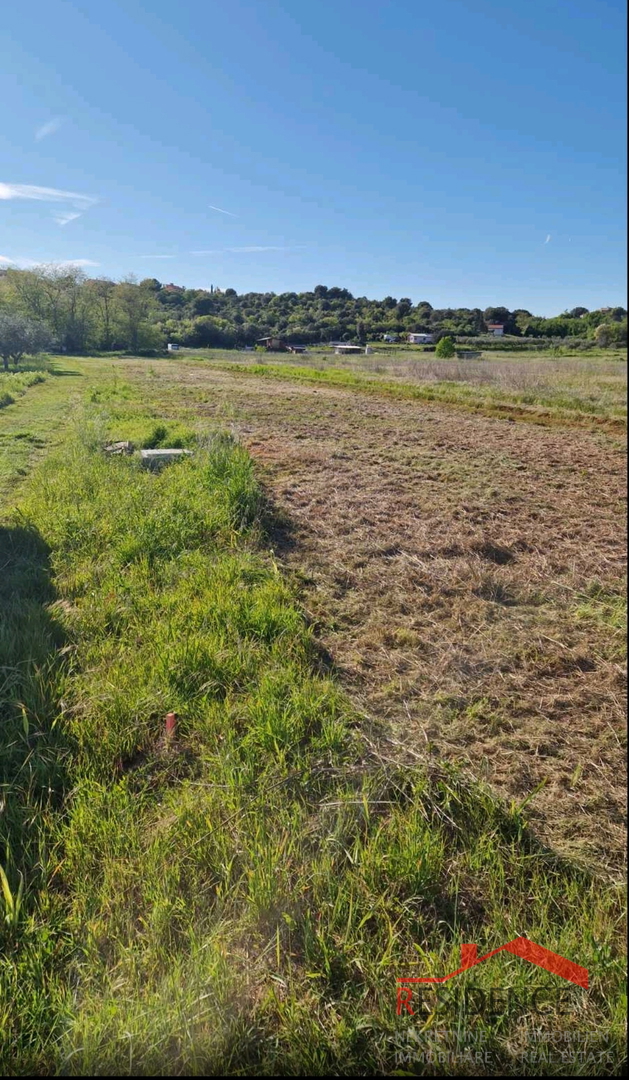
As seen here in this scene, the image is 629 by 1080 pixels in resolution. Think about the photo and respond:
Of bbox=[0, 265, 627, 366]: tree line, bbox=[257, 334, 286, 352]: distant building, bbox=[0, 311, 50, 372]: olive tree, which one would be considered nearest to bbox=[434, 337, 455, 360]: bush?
bbox=[0, 265, 627, 366]: tree line

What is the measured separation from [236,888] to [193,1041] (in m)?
0.43

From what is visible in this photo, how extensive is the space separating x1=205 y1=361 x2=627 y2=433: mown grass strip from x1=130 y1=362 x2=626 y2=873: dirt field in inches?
5.1

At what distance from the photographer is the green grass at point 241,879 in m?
1.38

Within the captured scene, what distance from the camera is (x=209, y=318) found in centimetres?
6175

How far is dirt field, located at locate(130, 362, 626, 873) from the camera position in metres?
2.12

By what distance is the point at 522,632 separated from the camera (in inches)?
120

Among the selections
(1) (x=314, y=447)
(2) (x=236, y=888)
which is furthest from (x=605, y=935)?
(1) (x=314, y=447)

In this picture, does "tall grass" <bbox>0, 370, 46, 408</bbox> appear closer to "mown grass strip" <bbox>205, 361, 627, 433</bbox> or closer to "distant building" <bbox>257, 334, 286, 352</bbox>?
"mown grass strip" <bbox>205, 361, 627, 433</bbox>

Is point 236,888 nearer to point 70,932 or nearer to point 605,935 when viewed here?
point 70,932

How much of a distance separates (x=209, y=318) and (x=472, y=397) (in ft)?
210
